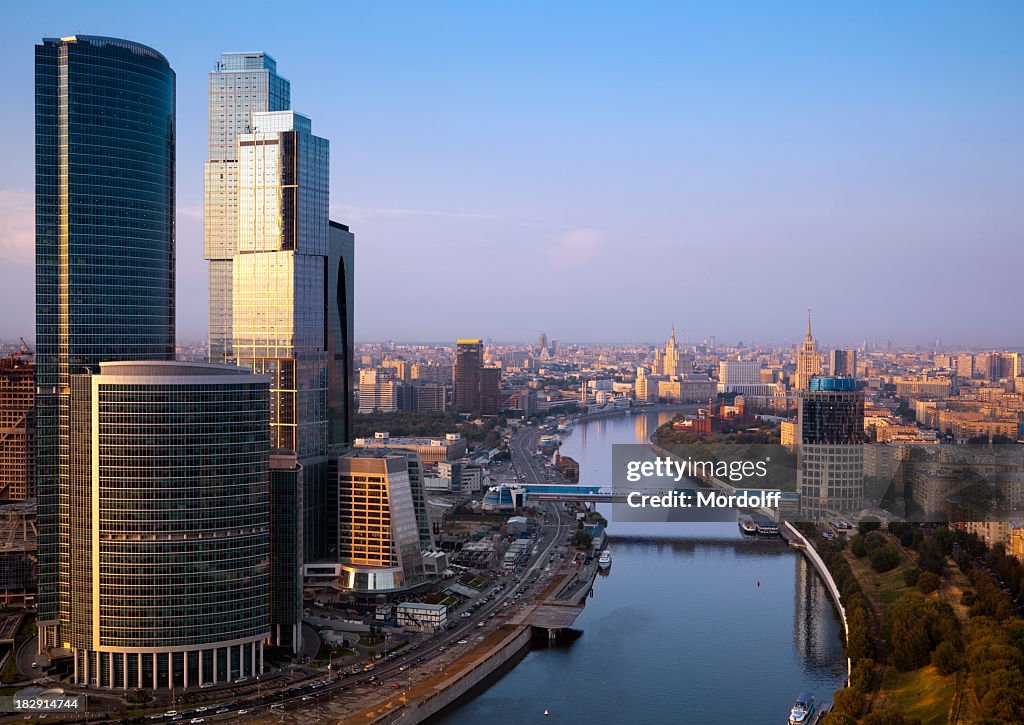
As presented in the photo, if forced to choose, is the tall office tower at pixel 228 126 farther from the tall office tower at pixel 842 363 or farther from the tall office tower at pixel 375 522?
the tall office tower at pixel 842 363

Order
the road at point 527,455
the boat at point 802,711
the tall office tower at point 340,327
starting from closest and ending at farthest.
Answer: the boat at point 802,711 < the tall office tower at point 340,327 < the road at point 527,455

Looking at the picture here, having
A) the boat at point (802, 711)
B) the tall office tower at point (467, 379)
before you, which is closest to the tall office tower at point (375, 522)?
the boat at point (802, 711)

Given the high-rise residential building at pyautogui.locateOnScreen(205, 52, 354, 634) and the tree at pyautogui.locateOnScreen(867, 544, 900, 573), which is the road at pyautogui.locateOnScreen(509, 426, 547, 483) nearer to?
the high-rise residential building at pyautogui.locateOnScreen(205, 52, 354, 634)

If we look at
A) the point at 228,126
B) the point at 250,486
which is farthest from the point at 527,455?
the point at 250,486

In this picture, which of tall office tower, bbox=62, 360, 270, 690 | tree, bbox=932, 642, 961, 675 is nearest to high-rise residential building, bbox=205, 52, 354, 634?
tall office tower, bbox=62, 360, 270, 690

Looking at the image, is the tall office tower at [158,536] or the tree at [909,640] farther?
the tree at [909,640]

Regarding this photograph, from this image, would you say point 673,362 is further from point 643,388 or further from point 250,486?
point 250,486
